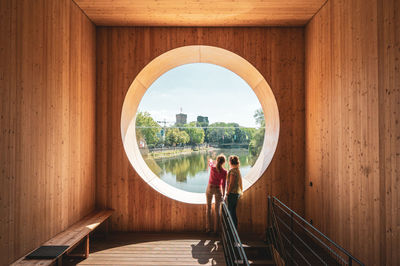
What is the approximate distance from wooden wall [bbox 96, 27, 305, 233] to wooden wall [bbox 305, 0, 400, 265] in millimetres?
384

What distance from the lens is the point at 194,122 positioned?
15977mm

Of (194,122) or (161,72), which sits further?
(194,122)

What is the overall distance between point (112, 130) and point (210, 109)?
1504 cm

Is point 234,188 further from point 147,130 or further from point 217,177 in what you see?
point 147,130

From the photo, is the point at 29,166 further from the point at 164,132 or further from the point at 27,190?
the point at 164,132

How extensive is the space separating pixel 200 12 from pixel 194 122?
1174 centimetres

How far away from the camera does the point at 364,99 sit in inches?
120

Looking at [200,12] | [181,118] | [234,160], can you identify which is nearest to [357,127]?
[234,160]

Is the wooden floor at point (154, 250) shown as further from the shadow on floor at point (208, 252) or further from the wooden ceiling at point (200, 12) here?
the wooden ceiling at point (200, 12)

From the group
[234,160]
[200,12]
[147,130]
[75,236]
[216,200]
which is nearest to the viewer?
[75,236]

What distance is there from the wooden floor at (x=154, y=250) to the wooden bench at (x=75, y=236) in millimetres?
334

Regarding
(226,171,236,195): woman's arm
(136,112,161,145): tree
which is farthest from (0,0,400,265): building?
(136,112,161,145): tree

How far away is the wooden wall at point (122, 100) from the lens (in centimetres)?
475

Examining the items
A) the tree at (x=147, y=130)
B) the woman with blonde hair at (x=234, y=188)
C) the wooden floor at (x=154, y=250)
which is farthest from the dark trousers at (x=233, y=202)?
the tree at (x=147, y=130)
